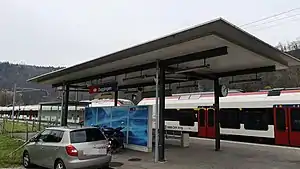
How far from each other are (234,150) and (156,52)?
281 inches

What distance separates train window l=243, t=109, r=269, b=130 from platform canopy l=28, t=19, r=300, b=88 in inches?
165

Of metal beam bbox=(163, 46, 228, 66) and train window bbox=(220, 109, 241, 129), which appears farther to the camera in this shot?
train window bbox=(220, 109, 241, 129)

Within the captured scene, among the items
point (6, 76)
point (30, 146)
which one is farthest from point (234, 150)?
point (6, 76)

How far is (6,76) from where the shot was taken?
83.9 m

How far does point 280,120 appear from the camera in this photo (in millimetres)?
15922

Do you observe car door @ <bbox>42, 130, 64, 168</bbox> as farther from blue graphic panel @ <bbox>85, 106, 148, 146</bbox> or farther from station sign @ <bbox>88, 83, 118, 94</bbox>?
station sign @ <bbox>88, 83, 118, 94</bbox>

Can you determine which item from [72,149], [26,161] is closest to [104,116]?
[26,161]

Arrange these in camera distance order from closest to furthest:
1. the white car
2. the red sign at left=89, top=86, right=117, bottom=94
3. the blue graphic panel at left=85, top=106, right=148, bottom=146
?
1. the white car
2. the blue graphic panel at left=85, top=106, right=148, bottom=146
3. the red sign at left=89, top=86, right=117, bottom=94

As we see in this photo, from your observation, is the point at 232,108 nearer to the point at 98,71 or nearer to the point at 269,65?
the point at 269,65

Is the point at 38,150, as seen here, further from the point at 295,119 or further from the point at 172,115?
the point at 172,115

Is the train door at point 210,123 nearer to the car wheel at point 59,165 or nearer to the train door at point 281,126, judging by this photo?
the train door at point 281,126

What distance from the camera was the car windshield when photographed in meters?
9.16

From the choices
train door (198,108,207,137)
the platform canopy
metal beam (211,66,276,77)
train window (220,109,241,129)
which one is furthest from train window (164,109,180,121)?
metal beam (211,66,276,77)

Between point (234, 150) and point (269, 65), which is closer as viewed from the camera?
point (269, 65)
